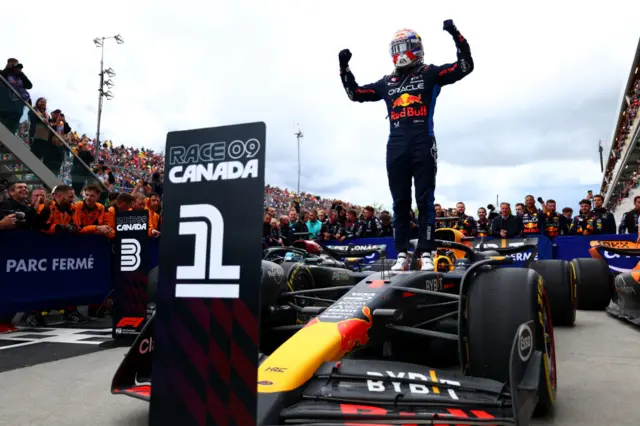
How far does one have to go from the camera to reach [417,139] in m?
4.23

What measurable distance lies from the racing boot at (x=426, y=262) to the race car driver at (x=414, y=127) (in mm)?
11

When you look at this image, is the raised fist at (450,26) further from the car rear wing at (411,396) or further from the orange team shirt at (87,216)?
the orange team shirt at (87,216)

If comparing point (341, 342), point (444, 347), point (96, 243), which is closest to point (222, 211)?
point (341, 342)

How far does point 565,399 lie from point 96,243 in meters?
5.75

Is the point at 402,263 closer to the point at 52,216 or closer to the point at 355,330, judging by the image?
the point at 355,330

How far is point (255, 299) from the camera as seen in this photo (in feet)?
4.73

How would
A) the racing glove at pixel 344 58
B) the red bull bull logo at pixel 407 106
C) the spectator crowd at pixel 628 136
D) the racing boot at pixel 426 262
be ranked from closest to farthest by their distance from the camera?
1. the racing boot at pixel 426 262
2. the red bull bull logo at pixel 407 106
3. the racing glove at pixel 344 58
4. the spectator crowd at pixel 628 136

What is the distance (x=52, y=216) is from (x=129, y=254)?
1.95 meters

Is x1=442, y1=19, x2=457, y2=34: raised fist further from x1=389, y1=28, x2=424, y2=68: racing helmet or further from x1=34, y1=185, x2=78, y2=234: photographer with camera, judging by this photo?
x1=34, y1=185, x2=78, y2=234: photographer with camera

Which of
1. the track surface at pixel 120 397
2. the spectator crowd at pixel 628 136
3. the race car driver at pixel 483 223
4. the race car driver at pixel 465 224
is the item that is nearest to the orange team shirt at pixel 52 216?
the track surface at pixel 120 397

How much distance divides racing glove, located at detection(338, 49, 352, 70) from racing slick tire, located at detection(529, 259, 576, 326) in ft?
8.99

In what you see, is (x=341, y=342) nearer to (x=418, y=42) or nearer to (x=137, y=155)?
(x=418, y=42)

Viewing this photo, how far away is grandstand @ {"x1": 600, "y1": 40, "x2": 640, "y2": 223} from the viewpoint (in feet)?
63.6

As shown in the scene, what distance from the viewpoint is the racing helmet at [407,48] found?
433cm
